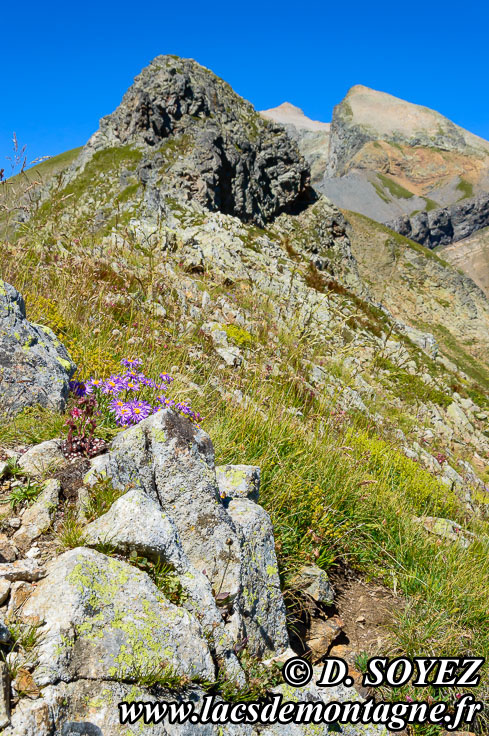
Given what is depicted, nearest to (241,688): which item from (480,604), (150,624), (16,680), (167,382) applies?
(150,624)

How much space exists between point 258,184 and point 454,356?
26.8m

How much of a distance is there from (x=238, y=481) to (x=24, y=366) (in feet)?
6.42

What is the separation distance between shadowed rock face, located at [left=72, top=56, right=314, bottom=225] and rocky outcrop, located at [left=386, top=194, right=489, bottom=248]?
128m

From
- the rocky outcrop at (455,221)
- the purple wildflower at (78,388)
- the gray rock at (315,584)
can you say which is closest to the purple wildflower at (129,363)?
the purple wildflower at (78,388)

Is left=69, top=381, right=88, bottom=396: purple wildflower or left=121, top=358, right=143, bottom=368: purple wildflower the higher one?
left=121, top=358, right=143, bottom=368: purple wildflower

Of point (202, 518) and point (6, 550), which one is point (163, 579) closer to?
point (202, 518)

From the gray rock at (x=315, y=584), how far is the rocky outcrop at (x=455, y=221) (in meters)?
161

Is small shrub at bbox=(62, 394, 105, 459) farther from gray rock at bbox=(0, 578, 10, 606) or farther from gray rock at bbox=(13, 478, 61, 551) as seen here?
gray rock at bbox=(0, 578, 10, 606)

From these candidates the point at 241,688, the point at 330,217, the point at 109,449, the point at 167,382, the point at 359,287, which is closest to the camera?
the point at 241,688

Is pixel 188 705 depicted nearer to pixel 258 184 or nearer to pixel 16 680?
pixel 16 680

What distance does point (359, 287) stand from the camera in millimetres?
31984

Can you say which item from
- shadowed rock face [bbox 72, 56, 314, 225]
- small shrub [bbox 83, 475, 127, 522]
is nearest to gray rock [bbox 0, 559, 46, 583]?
small shrub [bbox 83, 475, 127, 522]

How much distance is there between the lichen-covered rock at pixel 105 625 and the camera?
185 centimetres

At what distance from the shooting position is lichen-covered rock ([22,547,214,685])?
185 centimetres
